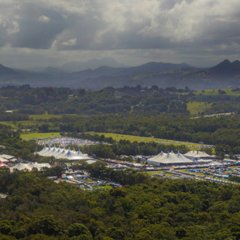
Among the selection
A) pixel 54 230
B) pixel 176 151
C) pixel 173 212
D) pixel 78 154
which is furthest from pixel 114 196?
pixel 176 151

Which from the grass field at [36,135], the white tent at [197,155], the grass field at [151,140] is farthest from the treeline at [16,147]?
the white tent at [197,155]

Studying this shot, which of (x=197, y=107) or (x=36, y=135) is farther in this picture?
(x=197, y=107)

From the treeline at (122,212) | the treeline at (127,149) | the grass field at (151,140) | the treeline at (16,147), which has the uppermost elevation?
the treeline at (122,212)

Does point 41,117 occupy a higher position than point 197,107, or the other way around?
point 197,107

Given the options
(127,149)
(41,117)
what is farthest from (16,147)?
(41,117)

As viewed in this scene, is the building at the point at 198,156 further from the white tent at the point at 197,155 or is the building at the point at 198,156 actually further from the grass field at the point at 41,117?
the grass field at the point at 41,117

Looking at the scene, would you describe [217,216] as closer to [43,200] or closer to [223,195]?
[223,195]

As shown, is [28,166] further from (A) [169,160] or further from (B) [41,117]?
(B) [41,117]
